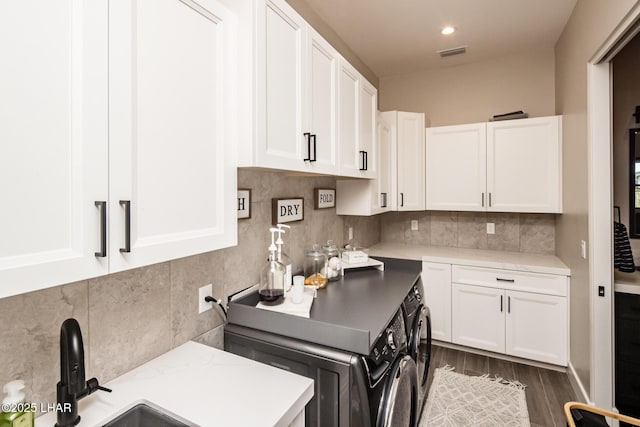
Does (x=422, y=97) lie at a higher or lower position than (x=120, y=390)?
higher

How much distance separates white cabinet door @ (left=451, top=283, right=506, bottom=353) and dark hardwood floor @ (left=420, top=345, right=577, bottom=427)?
0.39ft

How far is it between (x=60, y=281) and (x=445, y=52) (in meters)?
3.32

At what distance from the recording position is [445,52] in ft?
9.73

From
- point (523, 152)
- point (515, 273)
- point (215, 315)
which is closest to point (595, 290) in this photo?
point (515, 273)

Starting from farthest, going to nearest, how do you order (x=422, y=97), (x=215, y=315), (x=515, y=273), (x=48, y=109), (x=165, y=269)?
(x=422, y=97), (x=515, y=273), (x=215, y=315), (x=165, y=269), (x=48, y=109)

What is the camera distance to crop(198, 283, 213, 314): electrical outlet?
138 centimetres

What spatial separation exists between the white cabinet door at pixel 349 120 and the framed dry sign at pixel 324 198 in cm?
40

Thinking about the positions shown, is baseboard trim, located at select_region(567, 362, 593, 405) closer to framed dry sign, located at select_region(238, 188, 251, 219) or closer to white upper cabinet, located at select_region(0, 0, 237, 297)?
framed dry sign, located at select_region(238, 188, 251, 219)

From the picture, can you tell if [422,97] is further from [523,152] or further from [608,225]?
[608,225]

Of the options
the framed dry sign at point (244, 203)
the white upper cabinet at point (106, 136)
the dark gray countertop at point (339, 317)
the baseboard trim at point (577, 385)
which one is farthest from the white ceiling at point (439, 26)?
the baseboard trim at point (577, 385)

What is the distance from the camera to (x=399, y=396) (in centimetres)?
136

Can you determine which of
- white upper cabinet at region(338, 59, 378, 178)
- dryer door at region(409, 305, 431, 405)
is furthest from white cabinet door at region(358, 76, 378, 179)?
dryer door at region(409, 305, 431, 405)

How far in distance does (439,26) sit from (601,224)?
183 cm

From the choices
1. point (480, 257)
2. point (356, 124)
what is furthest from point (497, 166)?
point (356, 124)
